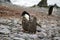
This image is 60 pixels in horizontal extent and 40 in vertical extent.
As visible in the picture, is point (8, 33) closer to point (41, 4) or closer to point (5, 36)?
point (5, 36)

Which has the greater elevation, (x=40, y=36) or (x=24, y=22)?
(x=24, y=22)

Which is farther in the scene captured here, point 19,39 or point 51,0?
point 51,0

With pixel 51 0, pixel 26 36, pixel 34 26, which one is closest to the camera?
pixel 26 36

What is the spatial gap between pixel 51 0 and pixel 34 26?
2870 centimetres

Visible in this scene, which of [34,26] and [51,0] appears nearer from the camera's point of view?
[34,26]

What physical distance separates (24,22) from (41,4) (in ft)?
52.6

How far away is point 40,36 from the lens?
27.5ft

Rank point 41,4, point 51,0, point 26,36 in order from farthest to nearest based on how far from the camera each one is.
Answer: point 51,0 → point 41,4 → point 26,36

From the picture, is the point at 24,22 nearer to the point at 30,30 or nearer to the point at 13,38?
the point at 30,30

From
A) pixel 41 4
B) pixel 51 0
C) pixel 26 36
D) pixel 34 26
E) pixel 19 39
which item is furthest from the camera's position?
pixel 51 0

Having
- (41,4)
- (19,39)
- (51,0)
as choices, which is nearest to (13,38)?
(19,39)

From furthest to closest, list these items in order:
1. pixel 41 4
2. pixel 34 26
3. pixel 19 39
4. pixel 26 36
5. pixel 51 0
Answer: pixel 51 0 → pixel 41 4 → pixel 34 26 → pixel 26 36 → pixel 19 39

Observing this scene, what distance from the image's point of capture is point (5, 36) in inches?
310

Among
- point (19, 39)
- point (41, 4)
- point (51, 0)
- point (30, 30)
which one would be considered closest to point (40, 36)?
point (30, 30)
